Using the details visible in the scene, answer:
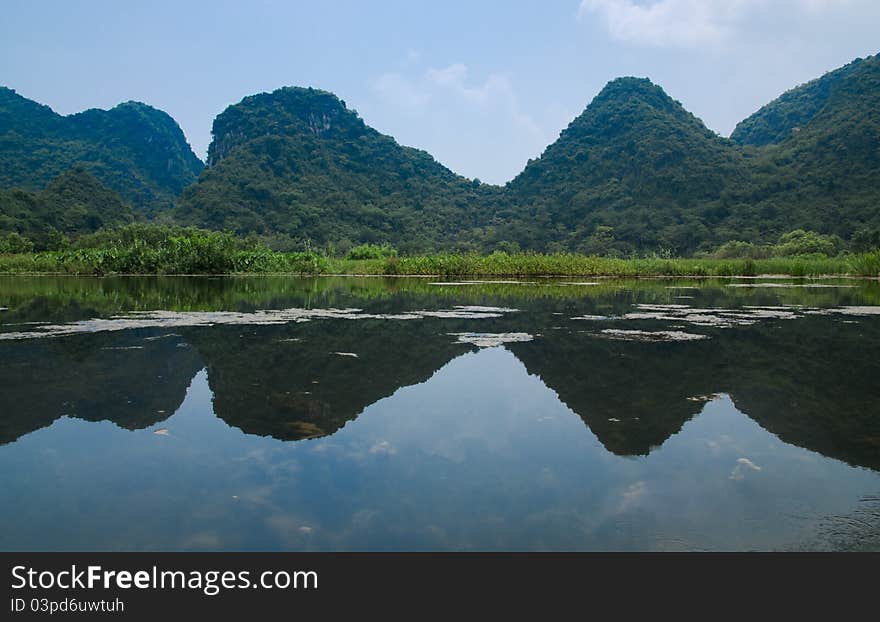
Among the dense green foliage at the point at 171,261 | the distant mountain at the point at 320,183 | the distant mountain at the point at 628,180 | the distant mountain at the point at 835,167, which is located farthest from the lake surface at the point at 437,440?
the distant mountain at the point at 320,183

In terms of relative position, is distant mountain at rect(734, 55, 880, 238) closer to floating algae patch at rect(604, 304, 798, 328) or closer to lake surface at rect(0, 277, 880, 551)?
floating algae patch at rect(604, 304, 798, 328)

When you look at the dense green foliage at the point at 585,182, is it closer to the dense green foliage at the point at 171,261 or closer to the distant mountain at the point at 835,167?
the distant mountain at the point at 835,167

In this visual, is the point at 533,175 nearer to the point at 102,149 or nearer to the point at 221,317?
the point at 102,149

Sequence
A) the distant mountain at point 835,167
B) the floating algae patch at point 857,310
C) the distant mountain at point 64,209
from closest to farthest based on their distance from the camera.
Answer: the floating algae patch at point 857,310
the distant mountain at point 64,209
the distant mountain at point 835,167

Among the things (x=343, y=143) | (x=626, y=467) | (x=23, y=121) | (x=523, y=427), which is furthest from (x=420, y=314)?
(x=23, y=121)

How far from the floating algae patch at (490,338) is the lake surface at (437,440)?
81mm

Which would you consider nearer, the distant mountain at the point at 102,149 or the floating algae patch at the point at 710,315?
the floating algae patch at the point at 710,315

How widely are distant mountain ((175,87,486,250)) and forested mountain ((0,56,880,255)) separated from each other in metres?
0.27

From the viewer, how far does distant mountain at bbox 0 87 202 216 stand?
95.9 metres

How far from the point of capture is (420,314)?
45.1 ft

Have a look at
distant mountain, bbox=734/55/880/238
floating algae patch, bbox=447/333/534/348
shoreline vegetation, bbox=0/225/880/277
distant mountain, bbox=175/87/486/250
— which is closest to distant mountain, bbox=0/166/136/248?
distant mountain, bbox=175/87/486/250

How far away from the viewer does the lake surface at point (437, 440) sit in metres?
3.36

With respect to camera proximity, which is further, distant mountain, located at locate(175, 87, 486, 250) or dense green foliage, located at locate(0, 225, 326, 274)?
distant mountain, located at locate(175, 87, 486, 250)

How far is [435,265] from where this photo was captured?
3591 centimetres
